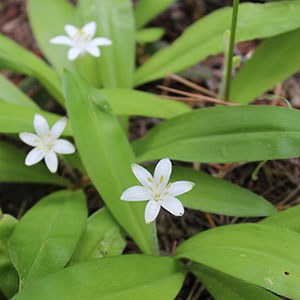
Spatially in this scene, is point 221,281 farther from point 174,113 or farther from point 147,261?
point 174,113

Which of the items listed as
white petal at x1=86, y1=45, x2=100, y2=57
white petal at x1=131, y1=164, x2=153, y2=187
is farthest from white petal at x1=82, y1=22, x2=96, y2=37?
white petal at x1=131, y1=164, x2=153, y2=187

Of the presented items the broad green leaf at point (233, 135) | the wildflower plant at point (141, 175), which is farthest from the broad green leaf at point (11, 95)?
the broad green leaf at point (233, 135)

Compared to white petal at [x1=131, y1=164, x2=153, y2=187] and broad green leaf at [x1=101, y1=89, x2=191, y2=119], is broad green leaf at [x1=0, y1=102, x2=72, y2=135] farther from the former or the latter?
white petal at [x1=131, y1=164, x2=153, y2=187]

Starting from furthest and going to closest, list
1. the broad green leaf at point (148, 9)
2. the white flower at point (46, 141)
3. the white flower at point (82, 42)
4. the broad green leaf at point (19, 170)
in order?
the broad green leaf at point (148, 9) < the white flower at point (82, 42) < the broad green leaf at point (19, 170) < the white flower at point (46, 141)

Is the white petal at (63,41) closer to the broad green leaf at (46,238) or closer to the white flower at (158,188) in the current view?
the broad green leaf at (46,238)

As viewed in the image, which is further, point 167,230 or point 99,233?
point 167,230

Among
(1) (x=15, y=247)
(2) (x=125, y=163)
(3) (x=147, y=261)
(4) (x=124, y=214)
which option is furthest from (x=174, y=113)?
(1) (x=15, y=247)
